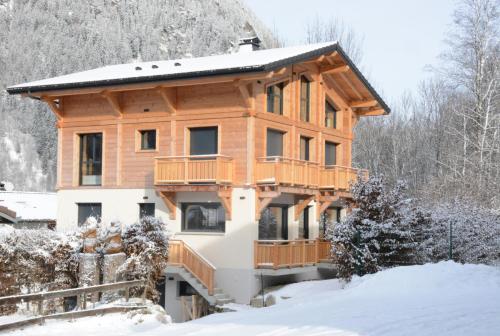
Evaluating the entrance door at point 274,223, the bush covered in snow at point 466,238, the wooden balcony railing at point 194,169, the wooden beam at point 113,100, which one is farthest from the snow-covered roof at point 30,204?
the bush covered in snow at point 466,238

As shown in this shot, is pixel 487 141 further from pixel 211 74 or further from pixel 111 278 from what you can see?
pixel 111 278

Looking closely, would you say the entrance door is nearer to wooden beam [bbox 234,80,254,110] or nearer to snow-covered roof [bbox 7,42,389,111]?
wooden beam [bbox 234,80,254,110]

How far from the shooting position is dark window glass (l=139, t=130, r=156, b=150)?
29498 mm

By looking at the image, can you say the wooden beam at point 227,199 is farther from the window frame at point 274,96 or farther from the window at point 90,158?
the window at point 90,158

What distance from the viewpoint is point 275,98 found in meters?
29.0

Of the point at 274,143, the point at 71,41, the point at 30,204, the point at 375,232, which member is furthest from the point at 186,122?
the point at 71,41

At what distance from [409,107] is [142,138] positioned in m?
39.3

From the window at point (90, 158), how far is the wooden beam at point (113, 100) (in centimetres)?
151

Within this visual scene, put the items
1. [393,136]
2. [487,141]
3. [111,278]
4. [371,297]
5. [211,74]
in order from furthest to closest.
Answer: [393,136] < [487,141] < [211,74] < [111,278] < [371,297]

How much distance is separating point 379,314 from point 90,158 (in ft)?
59.3

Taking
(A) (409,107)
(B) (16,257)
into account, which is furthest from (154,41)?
(B) (16,257)

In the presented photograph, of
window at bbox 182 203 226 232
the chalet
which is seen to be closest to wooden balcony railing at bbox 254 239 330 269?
the chalet

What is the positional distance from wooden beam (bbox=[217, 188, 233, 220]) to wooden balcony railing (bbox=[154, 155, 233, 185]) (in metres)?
0.44

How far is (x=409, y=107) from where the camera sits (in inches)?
2537
